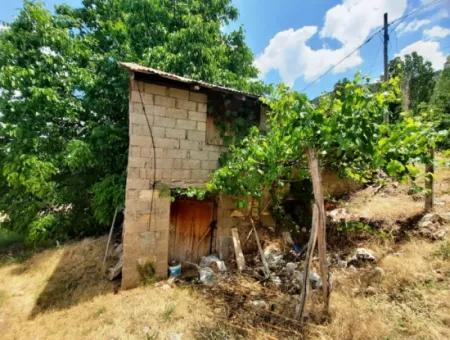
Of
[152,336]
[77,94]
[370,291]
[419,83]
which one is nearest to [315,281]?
[370,291]

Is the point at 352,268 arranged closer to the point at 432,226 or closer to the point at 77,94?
the point at 432,226

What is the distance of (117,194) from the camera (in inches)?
261

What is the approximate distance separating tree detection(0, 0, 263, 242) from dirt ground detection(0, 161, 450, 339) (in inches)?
81.5

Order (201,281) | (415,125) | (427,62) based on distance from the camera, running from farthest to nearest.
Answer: (427,62)
(201,281)
(415,125)

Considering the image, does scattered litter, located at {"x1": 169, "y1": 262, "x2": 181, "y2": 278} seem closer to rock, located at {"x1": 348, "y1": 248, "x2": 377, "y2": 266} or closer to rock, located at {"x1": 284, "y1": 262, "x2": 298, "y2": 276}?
rock, located at {"x1": 284, "y1": 262, "x2": 298, "y2": 276}

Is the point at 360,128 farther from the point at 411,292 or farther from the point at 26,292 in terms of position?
the point at 26,292

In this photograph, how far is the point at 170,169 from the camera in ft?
18.8

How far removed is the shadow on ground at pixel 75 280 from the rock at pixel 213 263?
2.00 metres

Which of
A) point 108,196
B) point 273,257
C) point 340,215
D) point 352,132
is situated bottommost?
point 273,257

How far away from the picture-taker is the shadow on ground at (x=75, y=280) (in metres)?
5.05

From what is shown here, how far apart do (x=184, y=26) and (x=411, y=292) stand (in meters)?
9.55

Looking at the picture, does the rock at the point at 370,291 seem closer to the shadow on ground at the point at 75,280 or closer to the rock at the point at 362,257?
the rock at the point at 362,257

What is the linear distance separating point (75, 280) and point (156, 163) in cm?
343

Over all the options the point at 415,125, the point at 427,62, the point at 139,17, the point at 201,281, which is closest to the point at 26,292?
the point at 201,281
